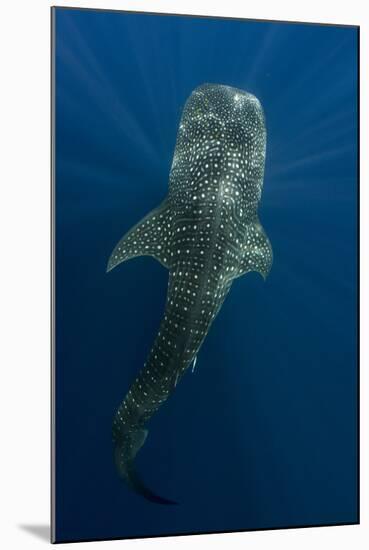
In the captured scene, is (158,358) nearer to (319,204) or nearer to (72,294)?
(72,294)

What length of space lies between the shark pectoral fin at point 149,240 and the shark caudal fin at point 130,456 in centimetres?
82

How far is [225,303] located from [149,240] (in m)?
0.49

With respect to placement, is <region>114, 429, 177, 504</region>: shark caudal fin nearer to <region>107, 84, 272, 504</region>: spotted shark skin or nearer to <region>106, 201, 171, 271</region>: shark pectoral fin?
<region>107, 84, 272, 504</region>: spotted shark skin

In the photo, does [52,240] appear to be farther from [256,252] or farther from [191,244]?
[256,252]

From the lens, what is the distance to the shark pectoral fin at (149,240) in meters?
4.57

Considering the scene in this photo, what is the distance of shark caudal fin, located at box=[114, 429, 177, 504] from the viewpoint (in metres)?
4.60

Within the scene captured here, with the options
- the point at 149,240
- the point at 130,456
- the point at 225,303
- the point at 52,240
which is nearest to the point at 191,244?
the point at 149,240

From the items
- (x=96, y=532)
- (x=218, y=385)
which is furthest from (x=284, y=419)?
(x=96, y=532)

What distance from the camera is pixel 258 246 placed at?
4.72m

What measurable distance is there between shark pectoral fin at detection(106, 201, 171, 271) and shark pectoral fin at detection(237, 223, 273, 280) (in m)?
0.39

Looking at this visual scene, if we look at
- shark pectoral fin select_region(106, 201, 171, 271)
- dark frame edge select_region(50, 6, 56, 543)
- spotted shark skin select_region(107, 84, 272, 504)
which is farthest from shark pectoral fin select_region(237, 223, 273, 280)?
dark frame edge select_region(50, 6, 56, 543)

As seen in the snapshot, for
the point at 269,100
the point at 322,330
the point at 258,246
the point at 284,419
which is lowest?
the point at 284,419

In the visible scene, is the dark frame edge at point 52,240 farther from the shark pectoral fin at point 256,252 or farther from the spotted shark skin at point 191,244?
the shark pectoral fin at point 256,252

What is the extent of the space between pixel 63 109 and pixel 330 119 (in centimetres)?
137
